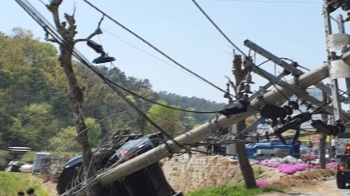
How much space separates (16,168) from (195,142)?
37975mm

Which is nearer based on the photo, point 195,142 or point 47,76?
point 195,142

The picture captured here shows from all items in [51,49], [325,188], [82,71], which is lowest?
[325,188]

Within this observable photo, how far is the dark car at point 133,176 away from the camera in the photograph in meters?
14.4

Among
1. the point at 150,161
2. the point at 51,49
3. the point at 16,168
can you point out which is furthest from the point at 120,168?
the point at 51,49

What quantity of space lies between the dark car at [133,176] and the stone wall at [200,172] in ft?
45.6

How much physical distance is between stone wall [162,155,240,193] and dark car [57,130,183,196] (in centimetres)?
1391

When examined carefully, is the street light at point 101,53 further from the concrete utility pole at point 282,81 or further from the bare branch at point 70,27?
the concrete utility pole at point 282,81

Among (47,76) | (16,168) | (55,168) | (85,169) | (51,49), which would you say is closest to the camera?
(85,169)

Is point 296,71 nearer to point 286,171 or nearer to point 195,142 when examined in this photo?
point 195,142

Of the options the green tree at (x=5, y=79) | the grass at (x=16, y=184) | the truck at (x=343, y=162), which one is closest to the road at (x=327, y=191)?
the truck at (x=343, y=162)

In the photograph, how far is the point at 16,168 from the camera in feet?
162

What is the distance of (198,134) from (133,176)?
2019 millimetres

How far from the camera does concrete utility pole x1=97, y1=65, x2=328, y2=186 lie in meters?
12.6

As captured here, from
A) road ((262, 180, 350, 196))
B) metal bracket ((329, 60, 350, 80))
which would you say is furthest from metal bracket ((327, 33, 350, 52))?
road ((262, 180, 350, 196))
